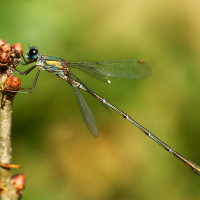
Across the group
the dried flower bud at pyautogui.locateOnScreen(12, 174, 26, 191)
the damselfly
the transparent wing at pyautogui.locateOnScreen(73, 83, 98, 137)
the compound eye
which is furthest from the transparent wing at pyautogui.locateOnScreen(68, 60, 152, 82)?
the dried flower bud at pyautogui.locateOnScreen(12, 174, 26, 191)

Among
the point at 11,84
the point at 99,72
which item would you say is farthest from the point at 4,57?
the point at 99,72

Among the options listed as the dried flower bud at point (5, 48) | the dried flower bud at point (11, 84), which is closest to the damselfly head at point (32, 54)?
the dried flower bud at point (5, 48)

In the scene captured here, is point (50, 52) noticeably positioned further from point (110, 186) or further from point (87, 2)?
point (110, 186)

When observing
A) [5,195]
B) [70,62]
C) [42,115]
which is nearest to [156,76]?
[70,62]

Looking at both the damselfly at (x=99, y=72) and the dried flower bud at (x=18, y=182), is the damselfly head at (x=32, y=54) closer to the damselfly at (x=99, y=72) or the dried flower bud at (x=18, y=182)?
the damselfly at (x=99, y=72)

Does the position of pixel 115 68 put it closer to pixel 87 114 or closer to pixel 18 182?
pixel 87 114
